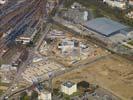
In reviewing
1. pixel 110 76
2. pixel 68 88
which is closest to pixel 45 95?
pixel 68 88

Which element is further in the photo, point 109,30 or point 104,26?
point 104,26

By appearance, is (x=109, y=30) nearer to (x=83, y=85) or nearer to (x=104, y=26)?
(x=104, y=26)

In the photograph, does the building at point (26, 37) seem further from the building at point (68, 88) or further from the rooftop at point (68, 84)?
the building at point (68, 88)

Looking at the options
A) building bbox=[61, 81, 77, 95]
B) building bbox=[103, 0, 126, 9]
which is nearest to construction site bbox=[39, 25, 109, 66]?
building bbox=[61, 81, 77, 95]

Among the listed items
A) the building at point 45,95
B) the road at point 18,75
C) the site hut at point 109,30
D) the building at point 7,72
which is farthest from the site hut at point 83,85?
the site hut at point 109,30

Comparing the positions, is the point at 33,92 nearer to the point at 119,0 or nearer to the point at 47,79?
the point at 47,79

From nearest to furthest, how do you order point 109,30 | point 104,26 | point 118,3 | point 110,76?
point 110,76, point 109,30, point 104,26, point 118,3

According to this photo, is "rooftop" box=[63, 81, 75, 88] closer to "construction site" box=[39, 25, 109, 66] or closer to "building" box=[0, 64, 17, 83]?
"construction site" box=[39, 25, 109, 66]
